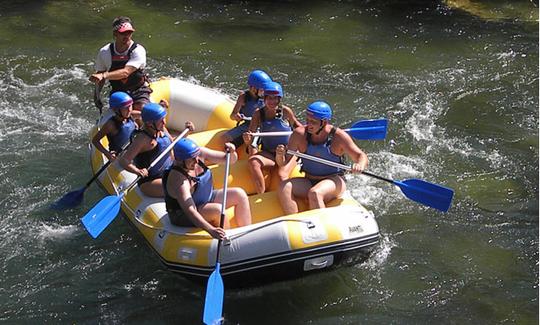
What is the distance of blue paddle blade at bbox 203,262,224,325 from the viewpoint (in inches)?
213

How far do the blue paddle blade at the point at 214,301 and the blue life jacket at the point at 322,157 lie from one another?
1.34 m

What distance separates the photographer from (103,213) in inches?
242

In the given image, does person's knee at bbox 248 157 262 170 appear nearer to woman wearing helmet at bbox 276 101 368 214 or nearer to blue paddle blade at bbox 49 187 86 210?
woman wearing helmet at bbox 276 101 368 214

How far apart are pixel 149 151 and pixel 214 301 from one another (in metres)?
1.61

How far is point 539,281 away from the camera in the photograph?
261 inches

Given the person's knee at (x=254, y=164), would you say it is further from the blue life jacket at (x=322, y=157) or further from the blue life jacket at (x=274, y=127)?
the blue life jacket at (x=322, y=157)

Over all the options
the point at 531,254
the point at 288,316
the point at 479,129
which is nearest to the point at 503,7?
the point at 479,129

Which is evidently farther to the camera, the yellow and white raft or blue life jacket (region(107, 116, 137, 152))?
blue life jacket (region(107, 116, 137, 152))

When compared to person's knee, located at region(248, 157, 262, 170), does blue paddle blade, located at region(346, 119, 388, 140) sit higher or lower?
higher

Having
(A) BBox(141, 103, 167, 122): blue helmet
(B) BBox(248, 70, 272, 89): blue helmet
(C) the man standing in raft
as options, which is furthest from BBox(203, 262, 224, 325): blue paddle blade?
(C) the man standing in raft

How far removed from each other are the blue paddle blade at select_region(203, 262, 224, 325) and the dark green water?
0.67 meters

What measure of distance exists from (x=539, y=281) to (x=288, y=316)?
7.75 feet

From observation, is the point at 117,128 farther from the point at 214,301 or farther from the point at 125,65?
the point at 214,301

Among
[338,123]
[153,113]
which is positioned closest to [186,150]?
[153,113]
